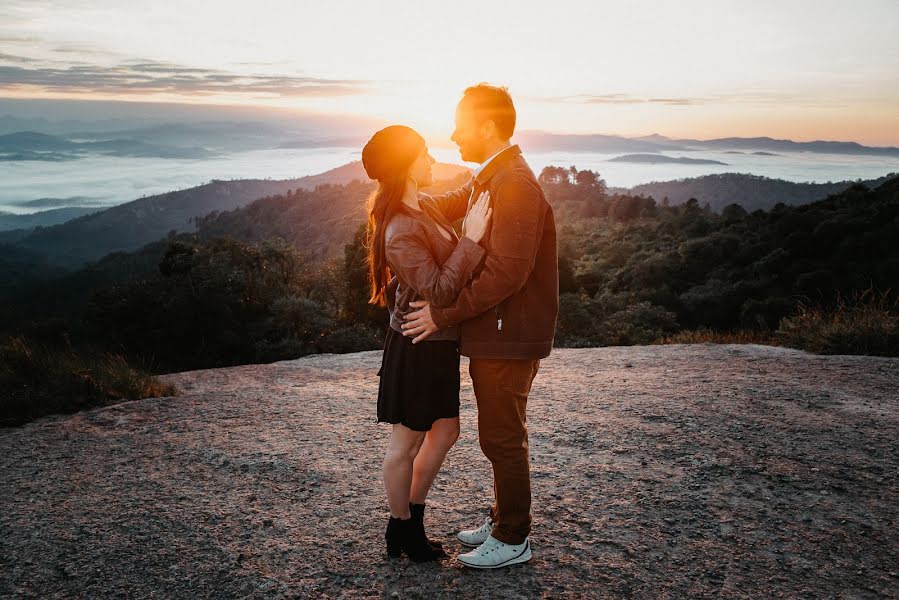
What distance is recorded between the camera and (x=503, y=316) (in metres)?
2.65

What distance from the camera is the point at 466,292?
2.49 meters

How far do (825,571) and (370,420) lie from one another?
3952mm

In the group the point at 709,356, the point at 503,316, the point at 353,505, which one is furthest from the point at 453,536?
the point at 709,356

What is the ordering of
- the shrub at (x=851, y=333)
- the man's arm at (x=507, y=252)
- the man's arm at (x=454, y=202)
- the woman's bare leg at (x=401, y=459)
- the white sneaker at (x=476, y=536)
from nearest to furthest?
the man's arm at (x=507, y=252) < the woman's bare leg at (x=401, y=459) < the man's arm at (x=454, y=202) < the white sneaker at (x=476, y=536) < the shrub at (x=851, y=333)

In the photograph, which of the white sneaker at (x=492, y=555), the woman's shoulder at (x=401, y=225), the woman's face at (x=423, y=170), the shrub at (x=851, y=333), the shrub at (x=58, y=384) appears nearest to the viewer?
the woman's shoulder at (x=401, y=225)

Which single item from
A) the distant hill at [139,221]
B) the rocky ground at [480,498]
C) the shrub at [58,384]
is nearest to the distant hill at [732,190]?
the rocky ground at [480,498]

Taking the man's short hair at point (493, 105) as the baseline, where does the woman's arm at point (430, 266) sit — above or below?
below

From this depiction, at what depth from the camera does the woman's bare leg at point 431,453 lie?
2922 mm

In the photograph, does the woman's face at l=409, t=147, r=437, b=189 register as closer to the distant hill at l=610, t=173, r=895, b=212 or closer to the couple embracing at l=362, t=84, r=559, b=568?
the couple embracing at l=362, t=84, r=559, b=568

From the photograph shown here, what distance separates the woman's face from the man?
17 cm

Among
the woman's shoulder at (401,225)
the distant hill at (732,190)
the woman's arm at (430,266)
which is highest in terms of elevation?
the distant hill at (732,190)

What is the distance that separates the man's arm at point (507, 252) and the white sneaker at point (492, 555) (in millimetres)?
1274

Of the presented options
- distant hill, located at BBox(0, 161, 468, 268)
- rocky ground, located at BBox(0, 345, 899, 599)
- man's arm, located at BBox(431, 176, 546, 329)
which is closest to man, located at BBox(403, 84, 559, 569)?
man's arm, located at BBox(431, 176, 546, 329)

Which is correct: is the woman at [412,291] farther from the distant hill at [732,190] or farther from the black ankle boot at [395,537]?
the distant hill at [732,190]
